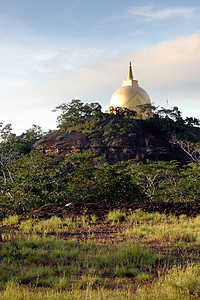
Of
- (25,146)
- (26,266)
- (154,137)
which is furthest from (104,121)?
(26,266)

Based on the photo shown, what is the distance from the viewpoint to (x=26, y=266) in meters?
5.30

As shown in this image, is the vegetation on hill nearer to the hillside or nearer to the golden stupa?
the hillside

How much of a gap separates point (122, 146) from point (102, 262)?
34390mm

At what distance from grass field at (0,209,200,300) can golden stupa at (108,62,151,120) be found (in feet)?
141

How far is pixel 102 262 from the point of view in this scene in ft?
17.7

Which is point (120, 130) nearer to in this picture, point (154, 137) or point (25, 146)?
point (154, 137)

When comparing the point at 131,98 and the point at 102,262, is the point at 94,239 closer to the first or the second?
the point at 102,262

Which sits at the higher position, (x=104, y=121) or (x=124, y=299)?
(x=104, y=121)

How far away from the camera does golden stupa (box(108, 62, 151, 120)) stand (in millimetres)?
50969

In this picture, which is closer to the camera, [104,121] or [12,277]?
[12,277]

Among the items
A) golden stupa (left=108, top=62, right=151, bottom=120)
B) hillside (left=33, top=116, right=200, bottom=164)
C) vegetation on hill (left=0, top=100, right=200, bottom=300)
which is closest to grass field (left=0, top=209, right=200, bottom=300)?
vegetation on hill (left=0, top=100, right=200, bottom=300)

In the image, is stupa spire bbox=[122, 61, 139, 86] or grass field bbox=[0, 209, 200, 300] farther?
stupa spire bbox=[122, 61, 139, 86]

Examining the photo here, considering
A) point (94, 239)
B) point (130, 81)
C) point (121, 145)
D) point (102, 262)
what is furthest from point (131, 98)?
point (102, 262)

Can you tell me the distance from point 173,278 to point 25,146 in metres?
39.3
